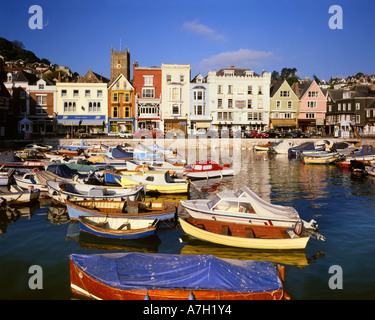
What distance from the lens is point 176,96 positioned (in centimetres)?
7400

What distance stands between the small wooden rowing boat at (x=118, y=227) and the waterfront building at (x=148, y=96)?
54.5 m

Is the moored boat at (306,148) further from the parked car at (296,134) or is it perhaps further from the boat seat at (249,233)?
the boat seat at (249,233)

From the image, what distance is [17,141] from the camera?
54.9 meters

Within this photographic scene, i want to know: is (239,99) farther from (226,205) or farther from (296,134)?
(226,205)

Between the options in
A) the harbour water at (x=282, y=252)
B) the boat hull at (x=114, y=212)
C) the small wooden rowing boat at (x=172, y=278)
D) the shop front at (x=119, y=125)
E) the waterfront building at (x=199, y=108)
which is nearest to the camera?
the small wooden rowing boat at (x=172, y=278)

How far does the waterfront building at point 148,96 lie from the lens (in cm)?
7244

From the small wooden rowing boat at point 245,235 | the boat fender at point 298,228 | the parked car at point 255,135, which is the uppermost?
the parked car at point 255,135

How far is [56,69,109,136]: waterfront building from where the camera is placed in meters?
71.1

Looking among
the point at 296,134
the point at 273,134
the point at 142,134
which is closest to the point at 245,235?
the point at 142,134

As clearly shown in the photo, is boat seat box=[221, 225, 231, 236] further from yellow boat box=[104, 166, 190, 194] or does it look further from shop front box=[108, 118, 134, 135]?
shop front box=[108, 118, 134, 135]

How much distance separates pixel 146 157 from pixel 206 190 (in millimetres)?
14113

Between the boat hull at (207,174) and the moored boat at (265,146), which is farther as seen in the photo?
the moored boat at (265,146)

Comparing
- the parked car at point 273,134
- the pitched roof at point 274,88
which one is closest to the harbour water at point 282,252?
the parked car at point 273,134
